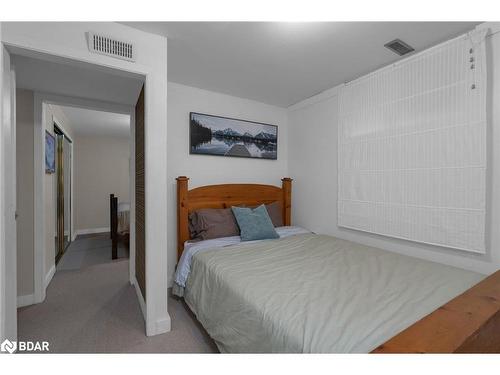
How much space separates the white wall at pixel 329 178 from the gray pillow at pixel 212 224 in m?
1.12

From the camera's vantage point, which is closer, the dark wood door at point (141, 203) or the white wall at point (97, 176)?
the dark wood door at point (141, 203)

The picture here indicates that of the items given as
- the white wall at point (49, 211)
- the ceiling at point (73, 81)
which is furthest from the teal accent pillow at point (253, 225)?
the white wall at point (49, 211)

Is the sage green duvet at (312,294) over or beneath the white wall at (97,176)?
beneath

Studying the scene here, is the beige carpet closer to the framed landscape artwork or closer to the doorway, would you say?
the doorway

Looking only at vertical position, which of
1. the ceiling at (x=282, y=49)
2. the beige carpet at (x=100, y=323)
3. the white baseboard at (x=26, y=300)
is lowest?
the beige carpet at (x=100, y=323)

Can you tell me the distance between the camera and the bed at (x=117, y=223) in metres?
3.63

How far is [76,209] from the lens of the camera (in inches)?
206

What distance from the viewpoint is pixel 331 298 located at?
1227 millimetres

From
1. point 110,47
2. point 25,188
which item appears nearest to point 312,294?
point 110,47

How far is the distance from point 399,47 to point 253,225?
2.02 m

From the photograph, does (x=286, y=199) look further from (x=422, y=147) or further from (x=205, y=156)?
(x=422, y=147)

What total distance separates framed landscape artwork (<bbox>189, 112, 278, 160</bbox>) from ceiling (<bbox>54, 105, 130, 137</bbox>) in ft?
5.73

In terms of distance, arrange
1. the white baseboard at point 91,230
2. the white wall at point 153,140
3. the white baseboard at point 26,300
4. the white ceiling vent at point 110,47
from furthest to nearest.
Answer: the white baseboard at point 91,230 → the white baseboard at point 26,300 → the white wall at point 153,140 → the white ceiling vent at point 110,47

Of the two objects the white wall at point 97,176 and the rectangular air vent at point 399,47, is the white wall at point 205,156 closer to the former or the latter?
the rectangular air vent at point 399,47
